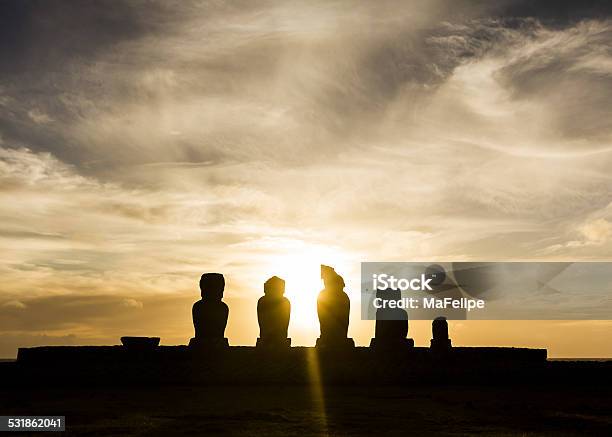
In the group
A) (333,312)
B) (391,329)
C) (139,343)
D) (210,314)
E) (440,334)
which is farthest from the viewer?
(440,334)

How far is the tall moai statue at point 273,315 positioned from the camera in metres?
23.4

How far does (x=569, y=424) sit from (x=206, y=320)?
44.0 ft

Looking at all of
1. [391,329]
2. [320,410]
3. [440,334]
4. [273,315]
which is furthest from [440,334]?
[320,410]

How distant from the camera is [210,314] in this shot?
23.2 m

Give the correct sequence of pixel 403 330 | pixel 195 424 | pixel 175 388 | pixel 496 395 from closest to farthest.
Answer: pixel 195 424, pixel 496 395, pixel 175 388, pixel 403 330

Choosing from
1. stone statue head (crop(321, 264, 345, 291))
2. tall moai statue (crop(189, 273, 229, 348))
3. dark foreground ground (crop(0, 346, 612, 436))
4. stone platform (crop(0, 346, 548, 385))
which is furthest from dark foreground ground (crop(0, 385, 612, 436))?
stone statue head (crop(321, 264, 345, 291))

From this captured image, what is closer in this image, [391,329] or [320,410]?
[320,410]

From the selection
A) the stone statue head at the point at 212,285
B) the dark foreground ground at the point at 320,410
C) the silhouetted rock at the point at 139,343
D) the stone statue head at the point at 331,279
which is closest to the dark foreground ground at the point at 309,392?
the dark foreground ground at the point at 320,410

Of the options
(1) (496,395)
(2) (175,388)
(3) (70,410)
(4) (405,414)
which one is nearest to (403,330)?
(1) (496,395)

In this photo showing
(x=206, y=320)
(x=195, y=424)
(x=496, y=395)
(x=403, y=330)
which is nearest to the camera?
(x=195, y=424)

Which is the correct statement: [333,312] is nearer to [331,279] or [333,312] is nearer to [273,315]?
[331,279]

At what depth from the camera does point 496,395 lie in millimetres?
18062

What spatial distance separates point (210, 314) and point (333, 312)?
4317 millimetres

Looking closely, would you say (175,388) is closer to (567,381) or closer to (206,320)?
(206,320)
